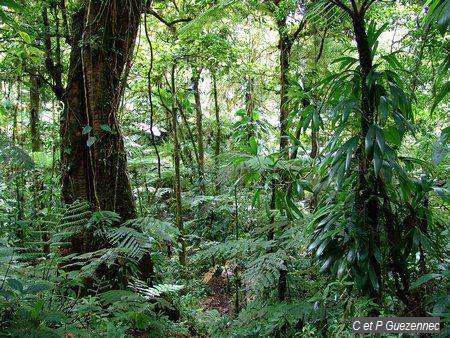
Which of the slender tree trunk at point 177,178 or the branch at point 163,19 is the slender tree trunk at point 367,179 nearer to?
the branch at point 163,19

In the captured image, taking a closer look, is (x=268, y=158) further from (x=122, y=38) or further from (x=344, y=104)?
(x=122, y=38)

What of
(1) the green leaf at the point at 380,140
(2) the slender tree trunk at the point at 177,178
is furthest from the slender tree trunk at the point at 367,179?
(2) the slender tree trunk at the point at 177,178

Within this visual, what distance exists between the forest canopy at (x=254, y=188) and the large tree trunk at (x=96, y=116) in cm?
1

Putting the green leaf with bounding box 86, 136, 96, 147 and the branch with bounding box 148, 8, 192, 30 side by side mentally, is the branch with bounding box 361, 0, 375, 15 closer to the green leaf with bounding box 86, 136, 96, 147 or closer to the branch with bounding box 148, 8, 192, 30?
the green leaf with bounding box 86, 136, 96, 147

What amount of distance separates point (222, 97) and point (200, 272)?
453cm

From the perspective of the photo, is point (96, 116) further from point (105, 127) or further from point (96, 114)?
point (105, 127)

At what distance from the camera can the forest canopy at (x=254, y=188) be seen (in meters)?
2.01

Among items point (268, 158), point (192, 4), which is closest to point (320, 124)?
point (268, 158)

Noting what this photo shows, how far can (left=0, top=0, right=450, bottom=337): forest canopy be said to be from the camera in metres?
2.01

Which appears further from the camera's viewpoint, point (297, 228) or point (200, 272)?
point (200, 272)

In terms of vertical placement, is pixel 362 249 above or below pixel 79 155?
below

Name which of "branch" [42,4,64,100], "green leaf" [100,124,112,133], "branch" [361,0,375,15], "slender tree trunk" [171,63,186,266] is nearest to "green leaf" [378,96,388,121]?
"branch" [361,0,375,15]

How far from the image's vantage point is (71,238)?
3.08m

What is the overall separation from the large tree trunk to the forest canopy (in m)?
0.01
